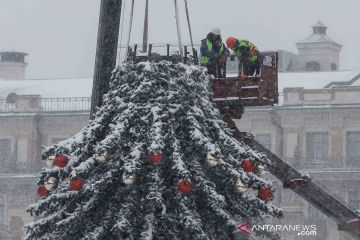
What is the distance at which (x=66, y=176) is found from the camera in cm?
1069

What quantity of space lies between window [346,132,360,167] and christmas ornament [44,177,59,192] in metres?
48.4

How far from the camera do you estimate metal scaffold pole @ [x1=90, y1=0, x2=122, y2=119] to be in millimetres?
11789

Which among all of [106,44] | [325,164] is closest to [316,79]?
[325,164]

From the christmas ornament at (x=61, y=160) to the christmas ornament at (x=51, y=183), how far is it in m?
0.13

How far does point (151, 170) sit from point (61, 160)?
A: 2.52 ft

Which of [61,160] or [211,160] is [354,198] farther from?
[211,160]

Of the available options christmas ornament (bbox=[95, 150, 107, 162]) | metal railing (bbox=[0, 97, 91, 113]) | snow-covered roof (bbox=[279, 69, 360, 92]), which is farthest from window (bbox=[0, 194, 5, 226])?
christmas ornament (bbox=[95, 150, 107, 162])

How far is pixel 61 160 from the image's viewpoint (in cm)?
1060

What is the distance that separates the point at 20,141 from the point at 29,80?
17.4ft

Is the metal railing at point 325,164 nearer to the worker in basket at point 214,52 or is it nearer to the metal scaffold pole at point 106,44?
the worker in basket at point 214,52

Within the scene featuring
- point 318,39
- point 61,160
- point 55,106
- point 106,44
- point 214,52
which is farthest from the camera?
point 318,39

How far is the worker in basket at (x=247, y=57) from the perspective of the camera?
48.7ft

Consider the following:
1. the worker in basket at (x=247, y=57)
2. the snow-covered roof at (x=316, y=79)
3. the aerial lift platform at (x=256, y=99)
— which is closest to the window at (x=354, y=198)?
the snow-covered roof at (x=316, y=79)

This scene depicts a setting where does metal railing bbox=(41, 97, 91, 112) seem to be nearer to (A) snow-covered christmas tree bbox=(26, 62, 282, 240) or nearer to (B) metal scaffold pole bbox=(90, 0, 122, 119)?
(B) metal scaffold pole bbox=(90, 0, 122, 119)
